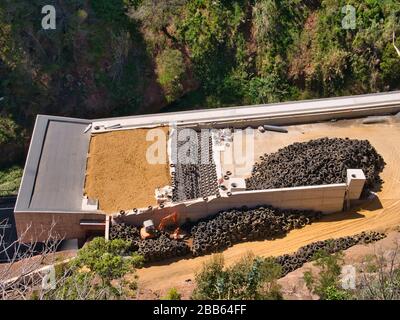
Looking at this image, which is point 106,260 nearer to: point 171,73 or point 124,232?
point 124,232

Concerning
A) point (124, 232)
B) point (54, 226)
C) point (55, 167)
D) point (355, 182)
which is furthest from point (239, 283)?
point (55, 167)

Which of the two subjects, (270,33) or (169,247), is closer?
(169,247)

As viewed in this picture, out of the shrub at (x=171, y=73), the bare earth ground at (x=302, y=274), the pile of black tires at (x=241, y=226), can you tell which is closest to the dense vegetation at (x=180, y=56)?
the shrub at (x=171, y=73)

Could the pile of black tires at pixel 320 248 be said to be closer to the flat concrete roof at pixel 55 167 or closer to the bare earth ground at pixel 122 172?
the bare earth ground at pixel 122 172

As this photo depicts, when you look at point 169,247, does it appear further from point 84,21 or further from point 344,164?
point 84,21

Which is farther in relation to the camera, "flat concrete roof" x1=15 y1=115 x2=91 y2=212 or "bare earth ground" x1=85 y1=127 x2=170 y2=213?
"bare earth ground" x1=85 y1=127 x2=170 y2=213

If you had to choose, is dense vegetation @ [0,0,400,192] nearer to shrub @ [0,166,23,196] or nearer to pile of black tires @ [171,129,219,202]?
shrub @ [0,166,23,196]

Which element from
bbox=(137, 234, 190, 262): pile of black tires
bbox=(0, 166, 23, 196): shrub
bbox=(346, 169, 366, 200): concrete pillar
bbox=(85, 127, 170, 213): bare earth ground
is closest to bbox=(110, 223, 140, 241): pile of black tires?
bbox=(137, 234, 190, 262): pile of black tires
